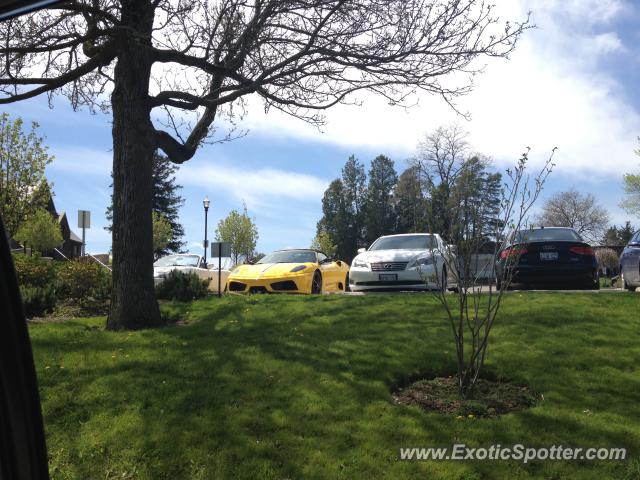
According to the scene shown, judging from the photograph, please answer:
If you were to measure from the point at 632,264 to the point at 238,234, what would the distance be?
42443 mm

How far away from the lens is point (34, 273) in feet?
43.5

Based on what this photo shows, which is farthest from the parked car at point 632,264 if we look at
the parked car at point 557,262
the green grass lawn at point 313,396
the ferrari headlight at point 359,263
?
the ferrari headlight at point 359,263

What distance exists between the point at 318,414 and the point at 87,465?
2.03m

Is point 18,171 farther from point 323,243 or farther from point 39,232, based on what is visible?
point 323,243

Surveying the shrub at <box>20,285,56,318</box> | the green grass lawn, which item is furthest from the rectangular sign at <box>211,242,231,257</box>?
the green grass lawn

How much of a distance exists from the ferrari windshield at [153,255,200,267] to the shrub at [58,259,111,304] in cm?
684

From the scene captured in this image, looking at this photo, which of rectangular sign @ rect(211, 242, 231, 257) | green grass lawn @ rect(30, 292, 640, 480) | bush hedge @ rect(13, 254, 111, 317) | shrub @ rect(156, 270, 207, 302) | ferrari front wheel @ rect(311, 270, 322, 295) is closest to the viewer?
green grass lawn @ rect(30, 292, 640, 480)

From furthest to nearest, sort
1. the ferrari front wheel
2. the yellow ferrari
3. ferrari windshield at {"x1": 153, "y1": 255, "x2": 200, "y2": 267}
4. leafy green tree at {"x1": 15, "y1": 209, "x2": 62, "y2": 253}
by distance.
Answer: leafy green tree at {"x1": 15, "y1": 209, "x2": 62, "y2": 253} < ferrari windshield at {"x1": 153, "y1": 255, "x2": 200, "y2": 267} < the ferrari front wheel < the yellow ferrari

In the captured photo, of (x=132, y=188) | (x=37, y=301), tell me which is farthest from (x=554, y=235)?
(x=37, y=301)

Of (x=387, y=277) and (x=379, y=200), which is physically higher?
(x=379, y=200)

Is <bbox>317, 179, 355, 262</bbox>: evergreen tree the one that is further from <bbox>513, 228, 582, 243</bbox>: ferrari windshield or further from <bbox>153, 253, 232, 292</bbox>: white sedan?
<bbox>513, 228, 582, 243</bbox>: ferrari windshield

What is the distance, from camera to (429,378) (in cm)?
634

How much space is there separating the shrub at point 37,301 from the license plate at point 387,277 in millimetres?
→ 7326

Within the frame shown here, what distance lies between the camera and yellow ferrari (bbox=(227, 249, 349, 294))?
1395 cm
